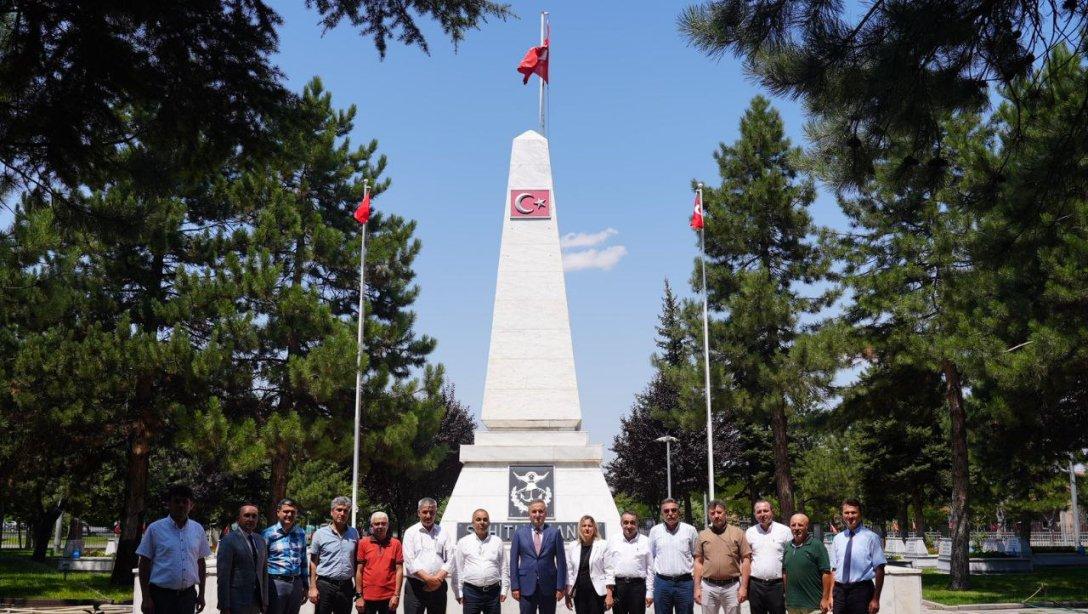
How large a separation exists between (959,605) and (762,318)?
33.8 ft

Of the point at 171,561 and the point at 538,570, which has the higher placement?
the point at 171,561

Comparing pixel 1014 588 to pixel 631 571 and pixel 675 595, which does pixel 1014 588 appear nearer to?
pixel 675 595

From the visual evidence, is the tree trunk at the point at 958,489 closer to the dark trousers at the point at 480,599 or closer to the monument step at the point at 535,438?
the monument step at the point at 535,438

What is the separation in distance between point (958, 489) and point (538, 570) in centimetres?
1396

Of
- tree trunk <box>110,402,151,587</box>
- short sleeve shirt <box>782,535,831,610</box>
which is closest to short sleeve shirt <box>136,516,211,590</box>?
short sleeve shirt <box>782,535,831,610</box>

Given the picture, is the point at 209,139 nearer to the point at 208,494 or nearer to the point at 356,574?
the point at 356,574

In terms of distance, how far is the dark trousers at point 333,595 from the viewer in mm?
7469

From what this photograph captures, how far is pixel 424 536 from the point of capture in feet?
26.2

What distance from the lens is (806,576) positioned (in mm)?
7176

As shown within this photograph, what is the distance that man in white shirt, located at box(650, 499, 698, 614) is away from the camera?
25.5ft

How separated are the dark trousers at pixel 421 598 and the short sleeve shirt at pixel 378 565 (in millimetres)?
457

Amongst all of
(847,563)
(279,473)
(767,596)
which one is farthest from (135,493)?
(847,563)

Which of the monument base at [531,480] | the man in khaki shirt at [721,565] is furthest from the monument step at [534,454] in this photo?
the man in khaki shirt at [721,565]

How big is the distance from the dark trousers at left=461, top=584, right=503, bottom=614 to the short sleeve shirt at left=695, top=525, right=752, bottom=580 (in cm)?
186
